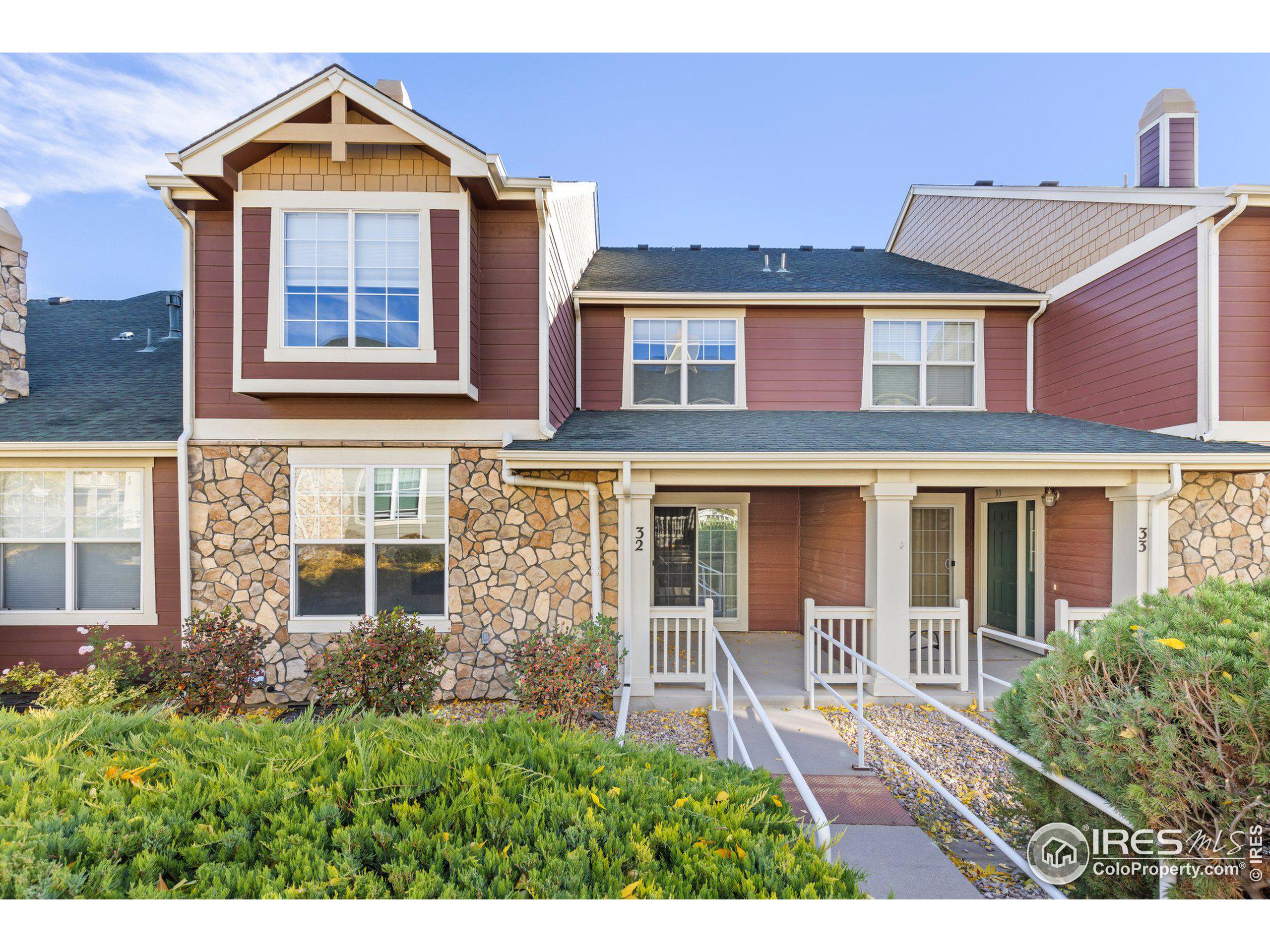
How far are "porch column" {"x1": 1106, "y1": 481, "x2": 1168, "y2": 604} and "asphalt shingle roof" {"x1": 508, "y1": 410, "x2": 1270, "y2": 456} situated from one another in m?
0.49

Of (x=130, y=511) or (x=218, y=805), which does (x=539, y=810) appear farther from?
(x=130, y=511)

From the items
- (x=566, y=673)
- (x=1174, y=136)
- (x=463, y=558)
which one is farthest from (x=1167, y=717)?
(x=1174, y=136)

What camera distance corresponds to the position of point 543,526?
6.25m

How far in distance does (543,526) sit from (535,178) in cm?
372

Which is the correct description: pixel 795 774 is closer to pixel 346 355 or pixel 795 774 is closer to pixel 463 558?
pixel 463 558

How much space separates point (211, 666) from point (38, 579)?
2836mm

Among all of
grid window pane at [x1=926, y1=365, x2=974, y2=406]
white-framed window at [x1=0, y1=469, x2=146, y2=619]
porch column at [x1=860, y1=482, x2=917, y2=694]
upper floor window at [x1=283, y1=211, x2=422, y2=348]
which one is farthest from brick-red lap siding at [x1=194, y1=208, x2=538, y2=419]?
grid window pane at [x1=926, y1=365, x2=974, y2=406]

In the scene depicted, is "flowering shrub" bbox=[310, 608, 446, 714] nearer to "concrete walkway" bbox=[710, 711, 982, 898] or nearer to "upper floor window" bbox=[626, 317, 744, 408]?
"concrete walkway" bbox=[710, 711, 982, 898]

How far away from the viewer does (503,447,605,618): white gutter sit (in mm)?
6121

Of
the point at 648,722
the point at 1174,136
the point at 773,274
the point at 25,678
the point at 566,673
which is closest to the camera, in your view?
the point at 566,673

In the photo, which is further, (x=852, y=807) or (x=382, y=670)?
(x=382, y=670)

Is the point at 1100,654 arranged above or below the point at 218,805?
above

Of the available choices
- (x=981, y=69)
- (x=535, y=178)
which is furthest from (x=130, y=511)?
(x=981, y=69)

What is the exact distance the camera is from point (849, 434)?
663cm
